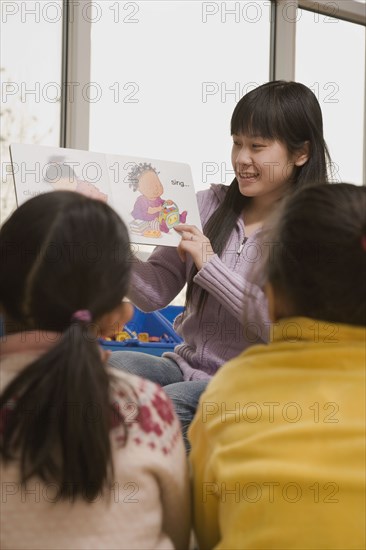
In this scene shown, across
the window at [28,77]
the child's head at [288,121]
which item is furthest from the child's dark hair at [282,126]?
the window at [28,77]

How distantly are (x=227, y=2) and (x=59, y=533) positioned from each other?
2.77 m

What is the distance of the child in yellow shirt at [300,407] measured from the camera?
3.03 feet

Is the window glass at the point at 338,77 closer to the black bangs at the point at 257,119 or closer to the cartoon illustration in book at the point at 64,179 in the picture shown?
the black bangs at the point at 257,119

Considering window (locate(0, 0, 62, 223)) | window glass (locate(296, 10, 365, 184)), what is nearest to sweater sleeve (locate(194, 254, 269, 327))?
window (locate(0, 0, 62, 223))

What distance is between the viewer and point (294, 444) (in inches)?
36.7

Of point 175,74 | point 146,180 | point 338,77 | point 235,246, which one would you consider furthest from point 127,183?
point 338,77

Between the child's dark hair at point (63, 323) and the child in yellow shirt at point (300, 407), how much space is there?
151 millimetres

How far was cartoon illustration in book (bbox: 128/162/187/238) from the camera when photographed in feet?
5.55

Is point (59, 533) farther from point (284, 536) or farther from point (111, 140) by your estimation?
point (111, 140)

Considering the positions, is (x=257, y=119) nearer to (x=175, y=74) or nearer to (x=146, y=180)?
(x=146, y=180)

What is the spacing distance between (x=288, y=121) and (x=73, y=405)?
104 cm

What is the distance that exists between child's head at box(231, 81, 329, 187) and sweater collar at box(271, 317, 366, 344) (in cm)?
82

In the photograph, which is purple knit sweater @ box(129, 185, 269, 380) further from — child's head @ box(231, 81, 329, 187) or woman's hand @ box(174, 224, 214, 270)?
child's head @ box(231, 81, 329, 187)

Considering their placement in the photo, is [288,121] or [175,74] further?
[175,74]
